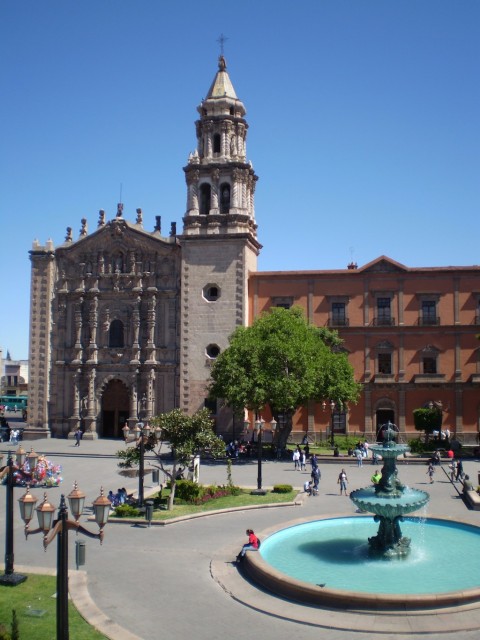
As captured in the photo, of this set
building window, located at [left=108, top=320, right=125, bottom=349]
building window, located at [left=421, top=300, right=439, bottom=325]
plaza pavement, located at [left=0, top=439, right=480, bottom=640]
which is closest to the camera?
plaza pavement, located at [left=0, top=439, right=480, bottom=640]

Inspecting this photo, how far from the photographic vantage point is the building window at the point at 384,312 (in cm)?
4622

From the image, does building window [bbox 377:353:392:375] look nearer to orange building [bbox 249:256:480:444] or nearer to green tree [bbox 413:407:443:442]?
orange building [bbox 249:256:480:444]

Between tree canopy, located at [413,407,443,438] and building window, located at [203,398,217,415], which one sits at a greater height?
building window, located at [203,398,217,415]

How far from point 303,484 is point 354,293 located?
63.6 feet

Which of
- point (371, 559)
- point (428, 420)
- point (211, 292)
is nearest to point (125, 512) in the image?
point (371, 559)

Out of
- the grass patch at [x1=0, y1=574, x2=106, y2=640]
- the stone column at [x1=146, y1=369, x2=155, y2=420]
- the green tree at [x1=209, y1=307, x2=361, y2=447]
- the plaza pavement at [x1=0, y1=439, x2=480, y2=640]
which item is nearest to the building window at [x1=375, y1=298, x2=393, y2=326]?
the green tree at [x1=209, y1=307, x2=361, y2=447]

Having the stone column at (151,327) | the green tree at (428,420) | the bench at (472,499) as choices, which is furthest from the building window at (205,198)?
the bench at (472,499)

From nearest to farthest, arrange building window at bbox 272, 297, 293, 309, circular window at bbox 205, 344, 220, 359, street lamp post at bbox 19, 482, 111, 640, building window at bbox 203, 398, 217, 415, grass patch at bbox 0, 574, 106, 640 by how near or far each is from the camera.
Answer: street lamp post at bbox 19, 482, 111, 640 < grass patch at bbox 0, 574, 106, 640 < building window at bbox 203, 398, 217, 415 < circular window at bbox 205, 344, 220, 359 < building window at bbox 272, 297, 293, 309

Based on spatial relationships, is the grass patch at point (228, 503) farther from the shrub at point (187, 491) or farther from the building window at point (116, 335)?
the building window at point (116, 335)

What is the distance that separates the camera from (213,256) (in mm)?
46281

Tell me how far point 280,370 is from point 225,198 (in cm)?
1486

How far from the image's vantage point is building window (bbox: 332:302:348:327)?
153 feet

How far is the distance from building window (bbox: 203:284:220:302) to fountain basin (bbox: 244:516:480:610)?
26.1 m

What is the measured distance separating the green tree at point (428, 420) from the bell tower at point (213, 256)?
→ 39.3ft
